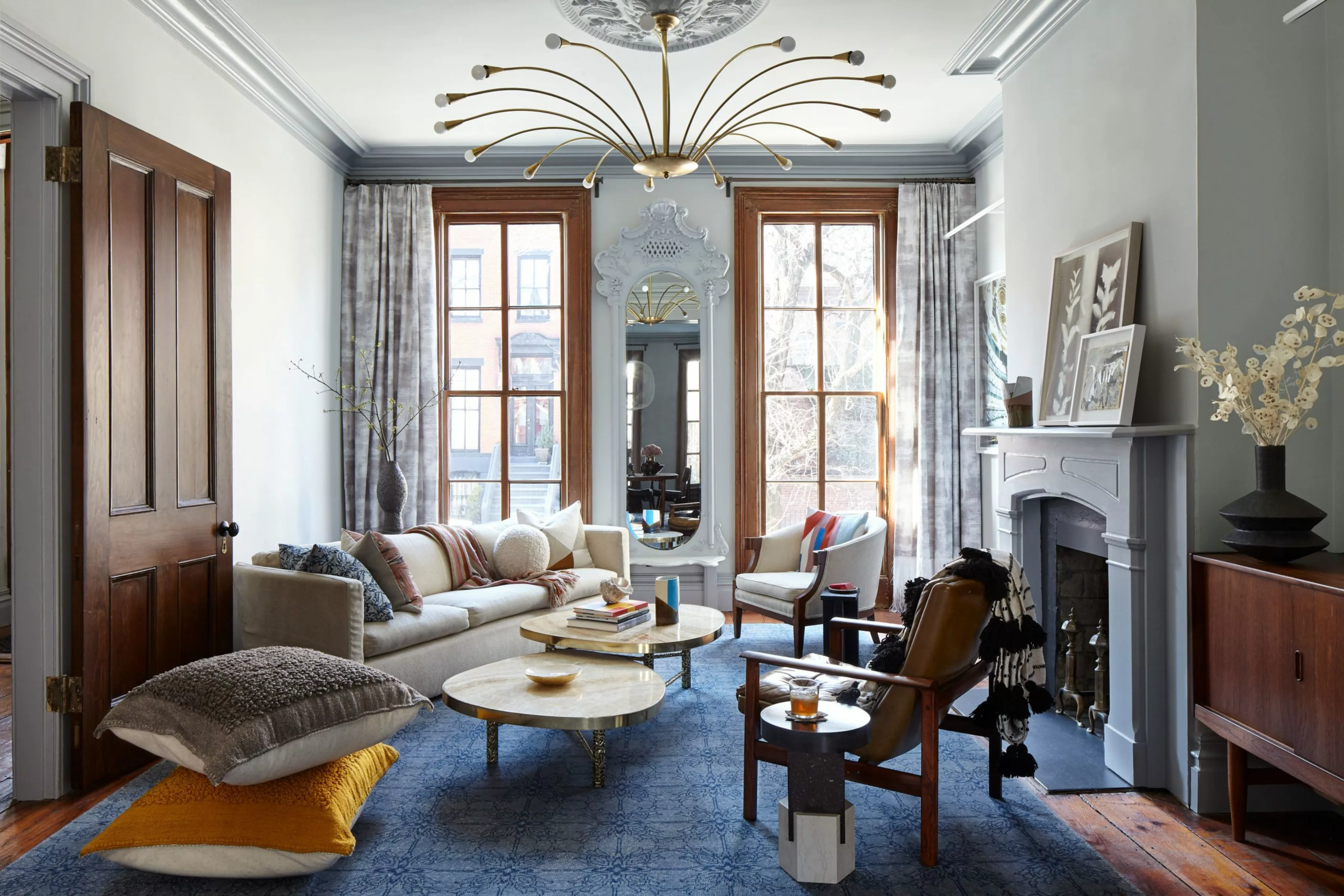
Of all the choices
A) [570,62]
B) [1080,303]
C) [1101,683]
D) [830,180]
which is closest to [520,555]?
[570,62]

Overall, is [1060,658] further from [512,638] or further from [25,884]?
[25,884]

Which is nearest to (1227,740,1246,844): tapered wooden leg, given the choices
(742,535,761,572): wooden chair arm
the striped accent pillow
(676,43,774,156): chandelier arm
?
the striped accent pillow

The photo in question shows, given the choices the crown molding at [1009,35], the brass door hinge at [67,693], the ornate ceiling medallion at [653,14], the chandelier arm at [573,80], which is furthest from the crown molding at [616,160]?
the brass door hinge at [67,693]

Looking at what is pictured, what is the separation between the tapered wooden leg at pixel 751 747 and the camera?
2906mm

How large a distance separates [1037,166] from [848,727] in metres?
2.97

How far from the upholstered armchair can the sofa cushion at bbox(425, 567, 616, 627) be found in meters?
0.98

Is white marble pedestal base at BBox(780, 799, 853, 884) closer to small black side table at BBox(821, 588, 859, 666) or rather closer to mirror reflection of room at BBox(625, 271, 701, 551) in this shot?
small black side table at BBox(821, 588, 859, 666)

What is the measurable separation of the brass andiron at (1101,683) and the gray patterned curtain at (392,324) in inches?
162

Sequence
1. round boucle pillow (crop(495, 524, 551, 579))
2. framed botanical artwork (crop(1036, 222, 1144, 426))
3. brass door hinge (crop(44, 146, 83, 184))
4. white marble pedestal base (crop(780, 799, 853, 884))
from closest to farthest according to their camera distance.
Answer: white marble pedestal base (crop(780, 799, 853, 884))
brass door hinge (crop(44, 146, 83, 184))
framed botanical artwork (crop(1036, 222, 1144, 426))
round boucle pillow (crop(495, 524, 551, 579))

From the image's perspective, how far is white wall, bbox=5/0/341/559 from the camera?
347 centimetres

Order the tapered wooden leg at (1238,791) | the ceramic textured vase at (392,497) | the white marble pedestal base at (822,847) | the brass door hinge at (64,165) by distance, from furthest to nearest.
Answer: the ceramic textured vase at (392,497), the brass door hinge at (64,165), the tapered wooden leg at (1238,791), the white marble pedestal base at (822,847)

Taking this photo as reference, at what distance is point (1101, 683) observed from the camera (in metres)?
3.65

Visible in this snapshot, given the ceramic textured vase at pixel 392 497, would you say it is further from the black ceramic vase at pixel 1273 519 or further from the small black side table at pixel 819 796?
the black ceramic vase at pixel 1273 519

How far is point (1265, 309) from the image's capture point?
3008 mm
